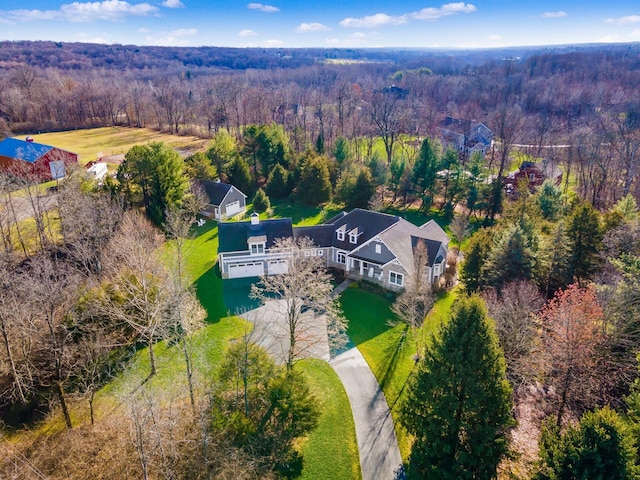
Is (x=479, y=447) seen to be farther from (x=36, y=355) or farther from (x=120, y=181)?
(x=120, y=181)

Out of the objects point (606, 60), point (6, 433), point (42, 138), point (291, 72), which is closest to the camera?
point (6, 433)

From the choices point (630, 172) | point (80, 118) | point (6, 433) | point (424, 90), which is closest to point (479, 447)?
point (6, 433)

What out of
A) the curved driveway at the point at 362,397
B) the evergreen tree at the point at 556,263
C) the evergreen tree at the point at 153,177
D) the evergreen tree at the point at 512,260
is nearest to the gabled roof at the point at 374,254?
the curved driveway at the point at 362,397

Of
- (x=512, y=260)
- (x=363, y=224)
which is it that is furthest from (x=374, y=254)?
(x=512, y=260)

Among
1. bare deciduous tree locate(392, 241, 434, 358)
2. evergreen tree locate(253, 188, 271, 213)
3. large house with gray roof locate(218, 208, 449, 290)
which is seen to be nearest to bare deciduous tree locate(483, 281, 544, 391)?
bare deciduous tree locate(392, 241, 434, 358)

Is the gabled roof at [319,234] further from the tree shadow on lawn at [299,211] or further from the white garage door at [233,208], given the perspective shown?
the white garage door at [233,208]

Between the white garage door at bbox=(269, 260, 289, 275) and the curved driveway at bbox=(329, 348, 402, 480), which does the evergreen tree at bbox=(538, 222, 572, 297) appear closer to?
the curved driveway at bbox=(329, 348, 402, 480)
